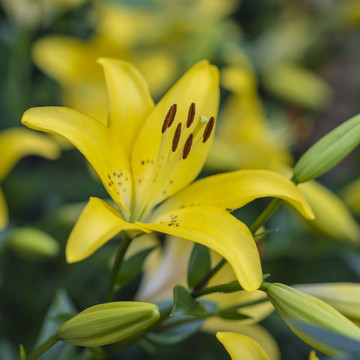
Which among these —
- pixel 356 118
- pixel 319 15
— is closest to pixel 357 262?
pixel 356 118

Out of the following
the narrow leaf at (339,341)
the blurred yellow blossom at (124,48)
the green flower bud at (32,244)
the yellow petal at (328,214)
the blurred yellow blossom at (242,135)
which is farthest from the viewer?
the blurred yellow blossom at (124,48)

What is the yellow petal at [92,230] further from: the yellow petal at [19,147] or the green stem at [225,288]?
the yellow petal at [19,147]

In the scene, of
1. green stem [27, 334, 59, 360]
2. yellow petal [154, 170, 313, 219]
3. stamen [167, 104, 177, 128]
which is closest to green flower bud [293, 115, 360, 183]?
yellow petal [154, 170, 313, 219]

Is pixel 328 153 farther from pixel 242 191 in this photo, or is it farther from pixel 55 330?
pixel 55 330

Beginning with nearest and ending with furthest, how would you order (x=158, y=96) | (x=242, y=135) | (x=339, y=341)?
(x=339, y=341) < (x=242, y=135) < (x=158, y=96)

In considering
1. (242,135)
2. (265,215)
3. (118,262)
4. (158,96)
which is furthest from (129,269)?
(158,96)

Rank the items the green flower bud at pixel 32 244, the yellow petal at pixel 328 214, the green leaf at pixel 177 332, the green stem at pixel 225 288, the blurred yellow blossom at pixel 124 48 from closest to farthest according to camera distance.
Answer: the green stem at pixel 225 288
the green leaf at pixel 177 332
the green flower bud at pixel 32 244
the yellow petal at pixel 328 214
the blurred yellow blossom at pixel 124 48

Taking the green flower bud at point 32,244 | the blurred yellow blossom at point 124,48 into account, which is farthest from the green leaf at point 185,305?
the blurred yellow blossom at point 124,48

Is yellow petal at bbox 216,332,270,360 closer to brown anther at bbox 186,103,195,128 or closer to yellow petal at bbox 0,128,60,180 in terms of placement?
brown anther at bbox 186,103,195,128
